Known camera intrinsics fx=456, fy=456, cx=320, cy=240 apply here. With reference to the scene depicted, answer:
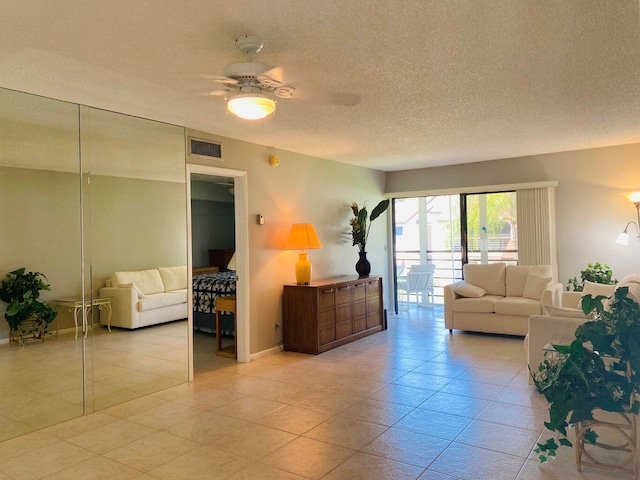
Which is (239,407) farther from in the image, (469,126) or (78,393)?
(469,126)

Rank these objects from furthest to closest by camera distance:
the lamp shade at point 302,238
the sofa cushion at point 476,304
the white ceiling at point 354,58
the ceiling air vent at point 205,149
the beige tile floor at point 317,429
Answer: the sofa cushion at point 476,304 < the lamp shade at point 302,238 < the ceiling air vent at point 205,149 < the beige tile floor at point 317,429 < the white ceiling at point 354,58

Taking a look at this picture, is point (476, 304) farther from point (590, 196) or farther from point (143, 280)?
point (143, 280)

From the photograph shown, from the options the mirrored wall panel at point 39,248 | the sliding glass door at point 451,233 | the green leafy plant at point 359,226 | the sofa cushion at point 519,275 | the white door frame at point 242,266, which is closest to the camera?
the mirrored wall panel at point 39,248

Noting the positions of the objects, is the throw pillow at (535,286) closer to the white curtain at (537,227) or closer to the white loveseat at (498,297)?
the white loveseat at (498,297)

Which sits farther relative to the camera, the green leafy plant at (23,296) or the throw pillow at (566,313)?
the throw pillow at (566,313)

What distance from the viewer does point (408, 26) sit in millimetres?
2465

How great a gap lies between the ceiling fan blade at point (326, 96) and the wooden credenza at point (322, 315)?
2.43m

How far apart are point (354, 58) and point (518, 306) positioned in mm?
4437

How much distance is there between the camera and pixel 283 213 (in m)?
5.85

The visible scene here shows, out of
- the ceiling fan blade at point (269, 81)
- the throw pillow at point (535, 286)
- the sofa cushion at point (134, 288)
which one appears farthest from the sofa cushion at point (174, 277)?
the throw pillow at point (535, 286)

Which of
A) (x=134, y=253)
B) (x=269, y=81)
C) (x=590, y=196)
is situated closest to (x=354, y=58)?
(x=269, y=81)

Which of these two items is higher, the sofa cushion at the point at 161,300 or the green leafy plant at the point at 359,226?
the green leafy plant at the point at 359,226

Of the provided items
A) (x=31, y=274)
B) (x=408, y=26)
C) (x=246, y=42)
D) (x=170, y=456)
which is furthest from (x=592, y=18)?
(x=31, y=274)

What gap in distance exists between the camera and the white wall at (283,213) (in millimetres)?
5379
